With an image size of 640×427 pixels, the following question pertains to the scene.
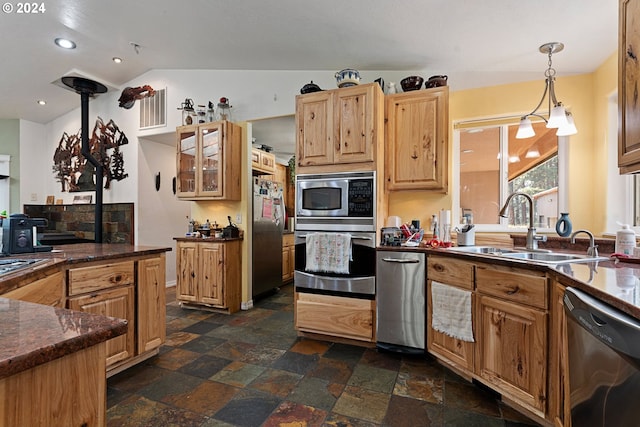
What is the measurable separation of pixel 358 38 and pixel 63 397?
109 inches

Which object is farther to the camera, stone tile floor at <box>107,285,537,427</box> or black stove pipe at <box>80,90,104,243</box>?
black stove pipe at <box>80,90,104,243</box>

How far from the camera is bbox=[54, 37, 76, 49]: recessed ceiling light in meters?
3.22

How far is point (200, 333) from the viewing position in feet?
9.32

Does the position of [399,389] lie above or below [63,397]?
below

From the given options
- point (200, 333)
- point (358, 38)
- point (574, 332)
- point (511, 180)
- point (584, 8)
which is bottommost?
point (200, 333)

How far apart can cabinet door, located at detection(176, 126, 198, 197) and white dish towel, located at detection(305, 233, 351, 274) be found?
1.88 m

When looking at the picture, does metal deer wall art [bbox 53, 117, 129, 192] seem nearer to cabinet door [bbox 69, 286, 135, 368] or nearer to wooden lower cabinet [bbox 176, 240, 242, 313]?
wooden lower cabinet [bbox 176, 240, 242, 313]

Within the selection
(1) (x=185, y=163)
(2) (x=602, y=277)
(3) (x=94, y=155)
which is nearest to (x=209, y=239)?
(1) (x=185, y=163)

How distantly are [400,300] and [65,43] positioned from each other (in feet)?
14.2

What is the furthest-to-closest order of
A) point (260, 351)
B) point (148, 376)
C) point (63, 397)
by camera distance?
point (260, 351) → point (148, 376) → point (63, 397)

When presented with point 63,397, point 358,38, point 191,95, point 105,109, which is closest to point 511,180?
point 358,38

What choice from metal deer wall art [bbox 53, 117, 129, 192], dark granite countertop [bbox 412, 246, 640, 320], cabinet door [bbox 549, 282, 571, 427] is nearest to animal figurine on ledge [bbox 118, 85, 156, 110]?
metal deer wall art [bbox 53, 117, 129, 192]

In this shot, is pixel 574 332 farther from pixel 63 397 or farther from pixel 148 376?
pixel 148 376

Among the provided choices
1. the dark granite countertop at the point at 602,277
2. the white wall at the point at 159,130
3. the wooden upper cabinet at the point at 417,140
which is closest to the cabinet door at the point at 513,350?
the dark granite countertop at the point at 602,277
